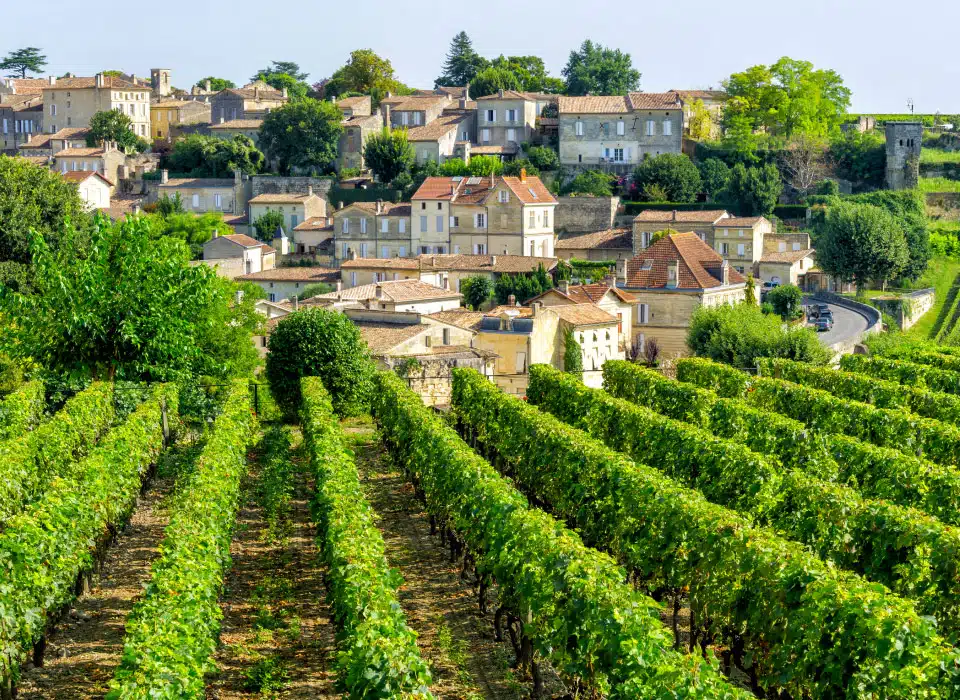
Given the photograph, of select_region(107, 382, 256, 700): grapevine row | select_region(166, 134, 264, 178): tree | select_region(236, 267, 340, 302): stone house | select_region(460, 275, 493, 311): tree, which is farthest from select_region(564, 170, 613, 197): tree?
select_region(107, 382, 256, 700): grapevine row

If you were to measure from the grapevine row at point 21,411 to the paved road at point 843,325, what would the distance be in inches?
1062

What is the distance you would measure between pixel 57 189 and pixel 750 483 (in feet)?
99.6

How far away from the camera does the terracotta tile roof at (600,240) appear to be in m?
64.8

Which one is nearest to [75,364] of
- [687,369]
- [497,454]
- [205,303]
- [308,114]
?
[205,303]

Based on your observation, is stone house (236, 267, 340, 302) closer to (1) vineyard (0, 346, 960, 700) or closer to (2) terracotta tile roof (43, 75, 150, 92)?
(2) terracotta tile roof (43, 75, 150, 92)

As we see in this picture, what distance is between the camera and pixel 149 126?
93.6 metres

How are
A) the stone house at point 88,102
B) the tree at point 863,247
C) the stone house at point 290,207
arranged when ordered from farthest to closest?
the stone house at point 88,102
the stone house at point 290,207
the tree at point 863,247

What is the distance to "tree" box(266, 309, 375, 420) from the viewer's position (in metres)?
33.2

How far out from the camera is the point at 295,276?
2472 inches

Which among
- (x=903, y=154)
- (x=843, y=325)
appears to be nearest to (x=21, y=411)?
(x=843, y=325)

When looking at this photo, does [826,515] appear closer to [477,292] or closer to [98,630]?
[98,630]

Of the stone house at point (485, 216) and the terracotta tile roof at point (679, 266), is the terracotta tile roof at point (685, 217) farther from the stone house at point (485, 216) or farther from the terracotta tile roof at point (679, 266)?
the terracotta tile roof at point (679, 266)

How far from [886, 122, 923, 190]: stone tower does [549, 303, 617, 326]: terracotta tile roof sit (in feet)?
107

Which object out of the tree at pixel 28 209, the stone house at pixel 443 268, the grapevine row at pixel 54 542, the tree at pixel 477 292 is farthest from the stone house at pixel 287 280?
the grapevine row at pixel 54 542
